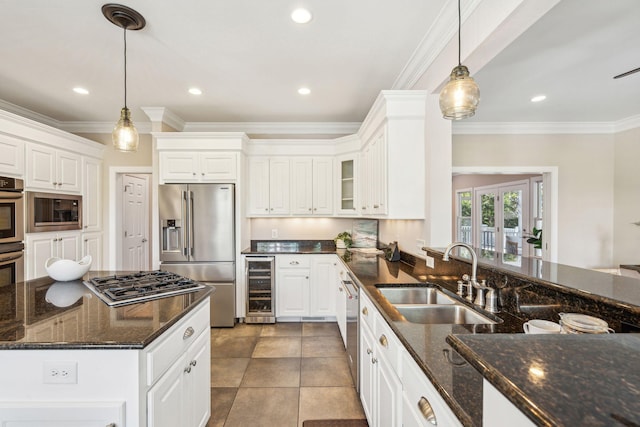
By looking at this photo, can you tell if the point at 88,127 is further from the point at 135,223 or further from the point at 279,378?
the point at 279,378

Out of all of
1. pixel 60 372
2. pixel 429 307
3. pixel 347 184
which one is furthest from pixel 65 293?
pixel 347 184

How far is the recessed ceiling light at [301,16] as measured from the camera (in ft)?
6.40

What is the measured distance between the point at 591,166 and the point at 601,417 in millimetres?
5127

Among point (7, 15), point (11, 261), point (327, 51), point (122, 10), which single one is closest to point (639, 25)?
point (327, 51)

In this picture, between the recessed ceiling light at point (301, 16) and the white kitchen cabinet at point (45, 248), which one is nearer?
the recessed ceiling light at point (301, 16)

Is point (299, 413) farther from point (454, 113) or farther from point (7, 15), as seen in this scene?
point (7, 15)

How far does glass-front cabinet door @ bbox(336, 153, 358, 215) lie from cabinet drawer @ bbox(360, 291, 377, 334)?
75.3 inches

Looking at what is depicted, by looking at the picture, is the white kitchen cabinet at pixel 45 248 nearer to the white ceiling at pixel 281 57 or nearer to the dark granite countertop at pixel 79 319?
the white ceiling at pixel 281 57

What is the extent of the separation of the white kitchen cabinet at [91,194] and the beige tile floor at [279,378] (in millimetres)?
2315

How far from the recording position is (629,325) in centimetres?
95

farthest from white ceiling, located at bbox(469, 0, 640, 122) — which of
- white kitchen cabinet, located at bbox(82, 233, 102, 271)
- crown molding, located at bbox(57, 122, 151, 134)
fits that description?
white kitchen cabinet, located at bbox(82, 233, 102, 271)

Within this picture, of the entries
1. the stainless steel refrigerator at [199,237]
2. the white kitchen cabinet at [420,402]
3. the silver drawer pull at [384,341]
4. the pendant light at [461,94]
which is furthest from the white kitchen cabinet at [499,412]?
the stainless steel refrigerator at [199,237]

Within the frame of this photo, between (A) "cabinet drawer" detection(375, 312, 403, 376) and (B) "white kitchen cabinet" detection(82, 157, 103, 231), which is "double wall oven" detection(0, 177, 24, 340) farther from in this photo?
(A) "cabinet drawer" detection(375, 312, 403, 376)

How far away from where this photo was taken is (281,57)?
2.53 meters
